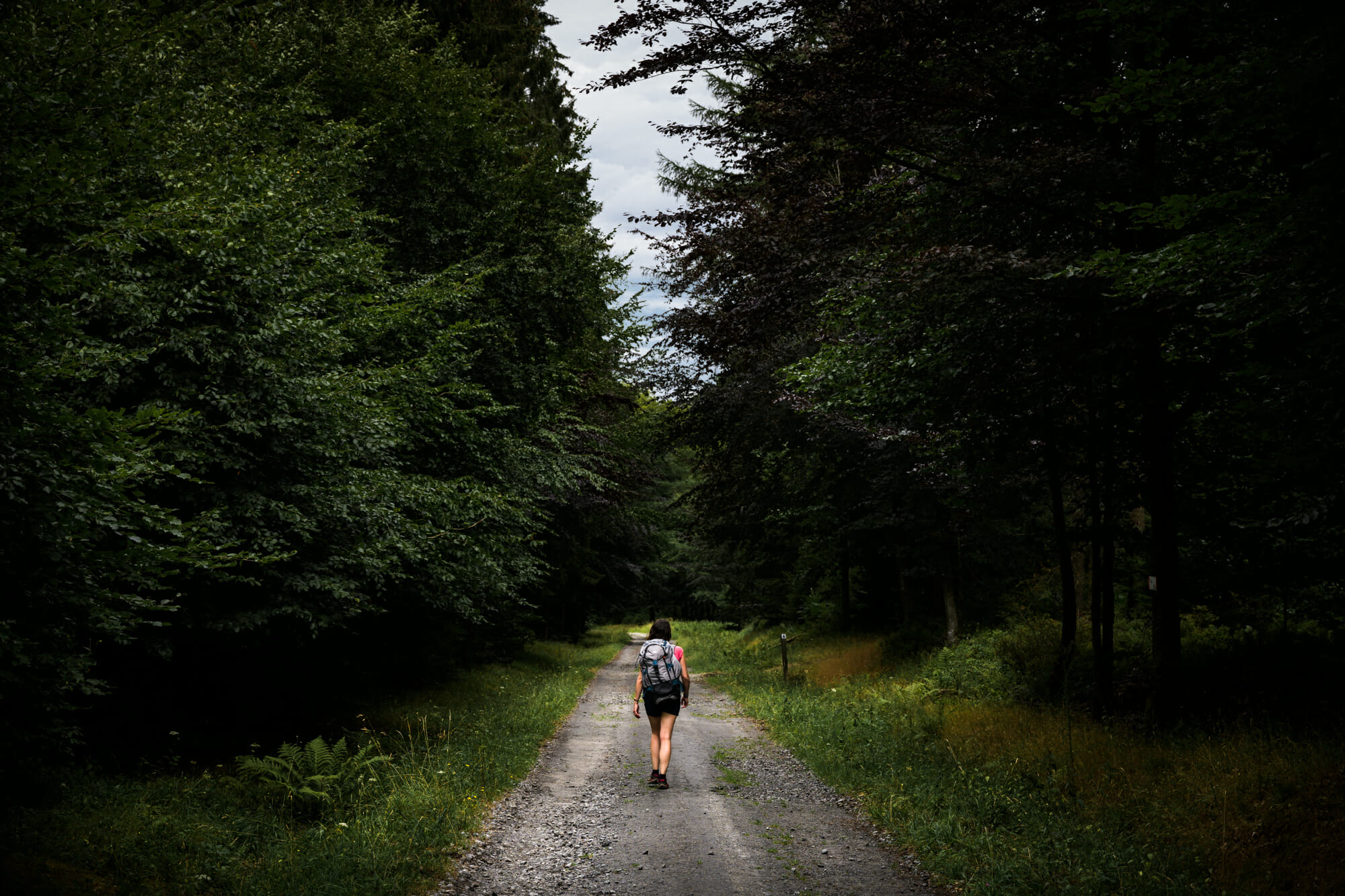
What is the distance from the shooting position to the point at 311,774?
7.91 metres

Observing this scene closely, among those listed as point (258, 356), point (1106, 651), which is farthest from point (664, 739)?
point (258, 356)

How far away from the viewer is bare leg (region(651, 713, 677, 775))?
8609 millimetres

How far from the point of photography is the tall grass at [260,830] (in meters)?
5.38

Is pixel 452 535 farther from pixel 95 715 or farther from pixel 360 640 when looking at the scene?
pixel 95 715

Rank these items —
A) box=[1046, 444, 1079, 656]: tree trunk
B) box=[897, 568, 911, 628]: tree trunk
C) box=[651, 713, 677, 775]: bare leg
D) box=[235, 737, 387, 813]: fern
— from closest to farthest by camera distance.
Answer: box=[235, 737, 387, 813]: fern < box=[651, 713, 677, 775]: bare leg < box=[1046, 444, 1079, 656]: tree trunk < box=[897, 568, 911, 628]: tree trunk

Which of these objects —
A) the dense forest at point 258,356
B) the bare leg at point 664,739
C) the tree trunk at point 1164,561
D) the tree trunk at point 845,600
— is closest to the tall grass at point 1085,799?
the tree trunk at point 1164,561

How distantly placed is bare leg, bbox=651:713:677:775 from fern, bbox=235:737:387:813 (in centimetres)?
289

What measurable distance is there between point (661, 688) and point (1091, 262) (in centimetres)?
600

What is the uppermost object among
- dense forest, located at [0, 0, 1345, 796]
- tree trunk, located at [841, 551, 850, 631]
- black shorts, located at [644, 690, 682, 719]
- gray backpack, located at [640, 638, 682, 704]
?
dense forest, located at [0, 0, 1345, 796]

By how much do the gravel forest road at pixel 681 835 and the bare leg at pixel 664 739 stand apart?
10.8 inches

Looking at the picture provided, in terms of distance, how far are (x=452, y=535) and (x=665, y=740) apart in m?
4.88

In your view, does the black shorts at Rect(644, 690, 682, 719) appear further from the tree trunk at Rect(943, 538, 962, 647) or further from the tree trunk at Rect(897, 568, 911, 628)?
the tree trunk at Rect(897, 568, 911, 628)

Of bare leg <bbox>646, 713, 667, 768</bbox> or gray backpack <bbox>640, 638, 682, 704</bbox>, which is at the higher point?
gray backpack <bbox>640, 638, 682, 704</bbox>

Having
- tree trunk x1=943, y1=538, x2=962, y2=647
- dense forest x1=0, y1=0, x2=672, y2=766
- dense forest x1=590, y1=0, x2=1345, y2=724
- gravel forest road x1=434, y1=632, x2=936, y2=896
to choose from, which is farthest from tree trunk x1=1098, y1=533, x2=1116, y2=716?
dense forest x1=0, y1=0, x2=672, y2=766
